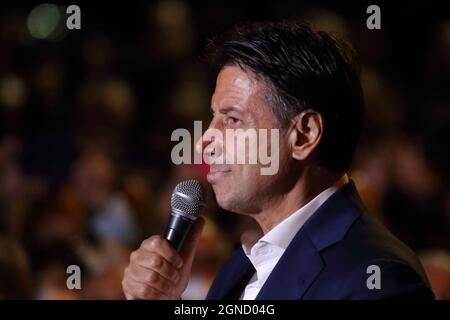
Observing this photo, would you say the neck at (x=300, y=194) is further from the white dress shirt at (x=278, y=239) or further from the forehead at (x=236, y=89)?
the forehead at (x=236, y=89)

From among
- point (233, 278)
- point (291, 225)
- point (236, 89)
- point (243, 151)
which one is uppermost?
point (236, 89)

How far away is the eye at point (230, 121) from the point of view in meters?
1.56

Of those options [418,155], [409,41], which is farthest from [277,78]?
[409,41]

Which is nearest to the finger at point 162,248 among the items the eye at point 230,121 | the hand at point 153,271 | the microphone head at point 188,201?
the hand at point 153,271

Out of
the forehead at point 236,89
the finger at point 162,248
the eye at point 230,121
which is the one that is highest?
the forehead at point 236,89

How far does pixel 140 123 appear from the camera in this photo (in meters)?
3.53

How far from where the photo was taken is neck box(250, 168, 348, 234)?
5.08 feet

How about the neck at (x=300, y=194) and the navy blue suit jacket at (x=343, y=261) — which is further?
the neck at (x=300, y=194)

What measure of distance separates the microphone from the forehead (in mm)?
148

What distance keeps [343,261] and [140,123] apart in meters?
2.19

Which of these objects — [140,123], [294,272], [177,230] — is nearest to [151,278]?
[177,230]

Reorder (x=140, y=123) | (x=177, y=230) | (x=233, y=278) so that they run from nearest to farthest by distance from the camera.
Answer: (x=177, y=230), (x=233, y=278), (x=140, y=123)

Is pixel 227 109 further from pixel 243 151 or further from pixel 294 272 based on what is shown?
pixel 294 272

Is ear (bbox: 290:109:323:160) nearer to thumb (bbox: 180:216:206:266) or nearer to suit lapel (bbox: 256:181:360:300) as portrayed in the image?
suit lapel (bbox: 256:181:360:300)
